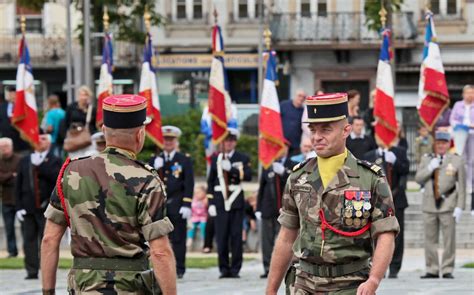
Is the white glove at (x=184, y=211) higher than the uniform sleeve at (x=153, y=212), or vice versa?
the uniform sleeve at (x=153, y=212)

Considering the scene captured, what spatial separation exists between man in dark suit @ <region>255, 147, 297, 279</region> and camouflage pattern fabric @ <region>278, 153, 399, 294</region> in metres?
9.93

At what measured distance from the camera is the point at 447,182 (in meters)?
17.6

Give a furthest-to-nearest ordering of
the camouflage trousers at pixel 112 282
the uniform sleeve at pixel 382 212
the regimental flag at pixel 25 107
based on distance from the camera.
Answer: the regimental flag at pixel 25 107, the uniform sleeve at pixel 382 212, the camouflage trousers at pixel 112 282

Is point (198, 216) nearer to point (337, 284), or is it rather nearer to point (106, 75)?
point (106, 75)

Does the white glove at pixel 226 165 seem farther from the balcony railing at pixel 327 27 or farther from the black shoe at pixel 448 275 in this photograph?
the balcony railing at pixel 327 27

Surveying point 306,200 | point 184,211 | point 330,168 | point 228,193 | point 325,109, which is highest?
point 325,109

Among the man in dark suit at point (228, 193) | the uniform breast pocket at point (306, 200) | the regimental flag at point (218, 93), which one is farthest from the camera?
the regimental flag at point (218, 93)

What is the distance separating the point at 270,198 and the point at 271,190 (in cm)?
11

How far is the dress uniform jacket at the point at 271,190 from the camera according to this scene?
18062 mm

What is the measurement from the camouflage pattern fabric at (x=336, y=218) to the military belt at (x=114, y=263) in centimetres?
100

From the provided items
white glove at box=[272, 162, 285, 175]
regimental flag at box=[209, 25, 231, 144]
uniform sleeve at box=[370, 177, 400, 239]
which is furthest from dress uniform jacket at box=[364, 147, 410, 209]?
uniform sleeve at box=[370, 177, 400, 239]

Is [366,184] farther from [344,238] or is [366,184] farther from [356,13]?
[356,13]

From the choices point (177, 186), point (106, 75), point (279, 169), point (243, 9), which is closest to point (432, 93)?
point (279, 169)

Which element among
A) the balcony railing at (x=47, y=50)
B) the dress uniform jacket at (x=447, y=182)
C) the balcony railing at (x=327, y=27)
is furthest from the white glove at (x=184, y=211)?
the balcony railing at (x=47, y=50)
